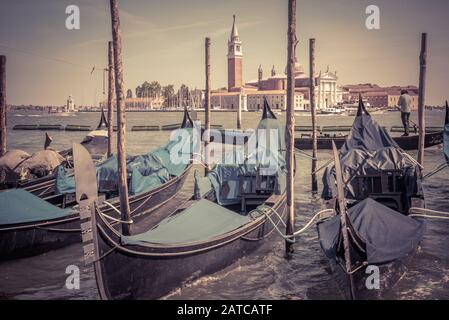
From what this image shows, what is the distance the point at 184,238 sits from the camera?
589cm

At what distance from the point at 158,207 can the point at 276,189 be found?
3123 mm

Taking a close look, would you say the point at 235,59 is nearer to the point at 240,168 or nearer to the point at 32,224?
the point at 240,168

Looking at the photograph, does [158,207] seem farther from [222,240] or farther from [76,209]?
[222,240]

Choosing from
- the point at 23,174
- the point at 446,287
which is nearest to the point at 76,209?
the point at 23,174

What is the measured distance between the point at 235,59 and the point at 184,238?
96.8 metres

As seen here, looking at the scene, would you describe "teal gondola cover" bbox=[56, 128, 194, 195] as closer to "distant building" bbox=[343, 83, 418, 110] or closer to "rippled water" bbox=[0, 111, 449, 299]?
"rippled water" bbox=[0, 111, 449, 299]

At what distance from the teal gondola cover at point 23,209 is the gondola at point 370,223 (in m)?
4.48

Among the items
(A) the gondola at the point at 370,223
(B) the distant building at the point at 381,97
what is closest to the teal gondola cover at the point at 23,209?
(A) the gondola at the point at 370,223

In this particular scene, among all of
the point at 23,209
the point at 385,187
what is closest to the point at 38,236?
the point at 23,209

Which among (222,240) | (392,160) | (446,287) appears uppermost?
(392,160)

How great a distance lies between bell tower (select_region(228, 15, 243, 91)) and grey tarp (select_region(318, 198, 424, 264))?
96341 mm

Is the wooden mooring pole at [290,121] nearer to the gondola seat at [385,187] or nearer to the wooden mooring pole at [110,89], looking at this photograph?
the gondola seat at [385,187]

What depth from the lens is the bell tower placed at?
9994 centimetres
